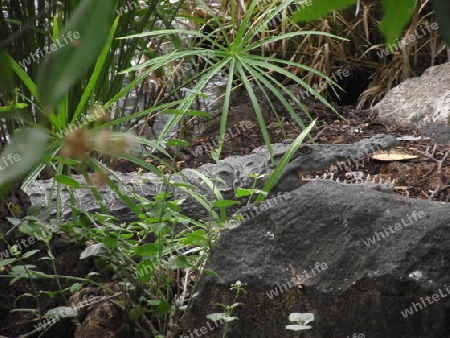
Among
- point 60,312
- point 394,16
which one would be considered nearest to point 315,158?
point 60,312

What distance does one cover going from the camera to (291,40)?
552 cm

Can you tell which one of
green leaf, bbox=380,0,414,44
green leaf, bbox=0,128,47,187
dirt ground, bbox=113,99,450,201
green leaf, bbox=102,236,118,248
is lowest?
dirt ground, bbox=113,99,450,201

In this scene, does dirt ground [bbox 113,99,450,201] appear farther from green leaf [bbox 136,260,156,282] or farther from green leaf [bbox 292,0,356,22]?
green leaf [bbox 292,0,356,22]

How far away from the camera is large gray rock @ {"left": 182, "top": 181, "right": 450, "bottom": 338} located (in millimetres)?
1388

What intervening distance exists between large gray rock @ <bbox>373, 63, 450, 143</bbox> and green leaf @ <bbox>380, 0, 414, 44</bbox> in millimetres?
3512

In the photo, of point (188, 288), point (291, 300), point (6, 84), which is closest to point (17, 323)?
point (188, 288)

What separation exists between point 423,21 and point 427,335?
3955mm

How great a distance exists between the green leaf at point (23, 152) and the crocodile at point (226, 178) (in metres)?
2.49

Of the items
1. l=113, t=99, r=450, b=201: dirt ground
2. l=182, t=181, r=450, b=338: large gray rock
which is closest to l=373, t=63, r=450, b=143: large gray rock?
l=113, t=99, r=450, b=201: dirt ground

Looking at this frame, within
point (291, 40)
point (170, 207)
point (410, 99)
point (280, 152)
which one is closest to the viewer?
point (170, 207)

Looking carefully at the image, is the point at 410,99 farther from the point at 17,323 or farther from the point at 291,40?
the point at 17,323

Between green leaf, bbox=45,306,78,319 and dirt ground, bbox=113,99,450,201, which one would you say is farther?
dirt ground, bbox=113,99,450,201

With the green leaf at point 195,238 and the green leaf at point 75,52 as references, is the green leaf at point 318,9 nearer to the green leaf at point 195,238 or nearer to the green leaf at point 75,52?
the green leaf at point 75,52

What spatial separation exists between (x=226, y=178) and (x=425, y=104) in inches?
60.7
